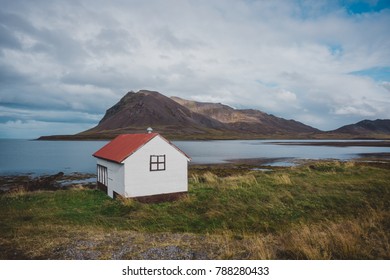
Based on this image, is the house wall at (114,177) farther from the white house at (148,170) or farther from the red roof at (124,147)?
the red roof at (124,147)

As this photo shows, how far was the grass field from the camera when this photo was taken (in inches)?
337

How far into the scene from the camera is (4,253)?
28.6 ft

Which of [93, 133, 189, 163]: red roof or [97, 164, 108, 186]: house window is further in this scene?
[97, 164, 108, 186]: house window

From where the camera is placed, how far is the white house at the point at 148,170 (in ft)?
63.2

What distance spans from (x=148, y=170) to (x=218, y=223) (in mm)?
7552

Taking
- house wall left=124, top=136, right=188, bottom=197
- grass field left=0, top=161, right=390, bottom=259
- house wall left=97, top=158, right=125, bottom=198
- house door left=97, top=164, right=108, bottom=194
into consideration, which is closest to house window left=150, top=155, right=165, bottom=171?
house wall left=124, top=136, right=188, bottom=197

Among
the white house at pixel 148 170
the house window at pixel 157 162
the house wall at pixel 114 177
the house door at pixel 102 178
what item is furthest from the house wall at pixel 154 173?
the house door at pixel 102 178

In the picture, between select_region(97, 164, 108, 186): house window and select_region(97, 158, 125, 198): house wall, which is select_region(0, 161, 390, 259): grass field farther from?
select_region(97, 164, 108, 186): house window

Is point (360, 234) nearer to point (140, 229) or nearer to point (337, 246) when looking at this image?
point (337, 246)

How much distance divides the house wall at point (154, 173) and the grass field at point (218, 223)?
1340mm

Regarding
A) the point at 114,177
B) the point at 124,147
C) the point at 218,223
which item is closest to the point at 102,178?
the point at 114,177

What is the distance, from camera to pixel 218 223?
1402cm

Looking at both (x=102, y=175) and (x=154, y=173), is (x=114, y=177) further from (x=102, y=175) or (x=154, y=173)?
(x=102, y=175)
